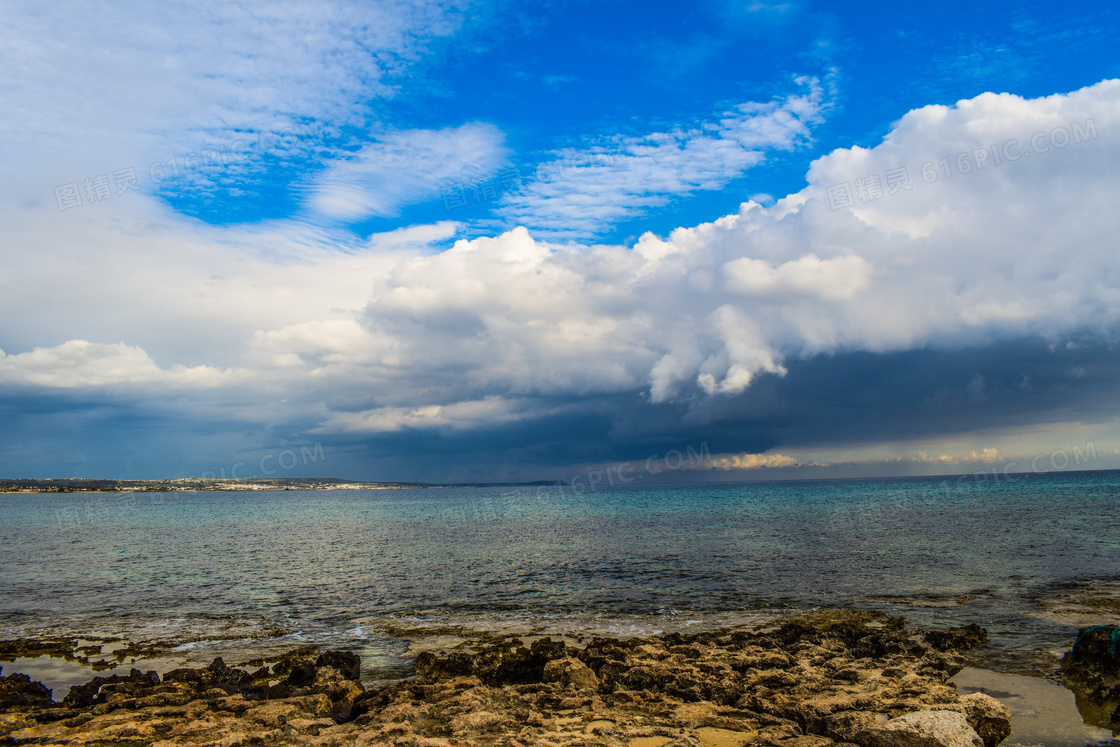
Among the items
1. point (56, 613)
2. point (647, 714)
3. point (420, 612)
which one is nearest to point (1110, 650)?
point (647, 714)

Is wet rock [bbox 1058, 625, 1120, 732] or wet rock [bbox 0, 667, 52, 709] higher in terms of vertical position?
wet rock [bbox 0, 667, 52, 709]

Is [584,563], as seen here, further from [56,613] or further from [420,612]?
[56,613]

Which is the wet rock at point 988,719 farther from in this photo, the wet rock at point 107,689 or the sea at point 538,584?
the wet rock at point 107,689

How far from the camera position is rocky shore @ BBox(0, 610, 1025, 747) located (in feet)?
37.5

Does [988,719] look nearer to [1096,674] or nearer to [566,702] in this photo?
[1096,674]

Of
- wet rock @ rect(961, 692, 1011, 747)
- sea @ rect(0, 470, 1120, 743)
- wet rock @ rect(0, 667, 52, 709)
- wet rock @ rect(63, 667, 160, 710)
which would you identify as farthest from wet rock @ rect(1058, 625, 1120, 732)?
wet rock @ rect(0, 667, 52, 709)

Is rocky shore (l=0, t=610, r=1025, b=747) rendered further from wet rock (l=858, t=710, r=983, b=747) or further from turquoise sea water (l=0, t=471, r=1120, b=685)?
turquoise sea water (l=0, t=471, r=1120, b=685)

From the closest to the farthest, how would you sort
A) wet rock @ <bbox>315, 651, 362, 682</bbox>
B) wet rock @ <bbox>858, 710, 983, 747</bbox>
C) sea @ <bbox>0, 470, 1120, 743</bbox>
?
wet rock @ <bbox>858, 710, 983, 747</bbox> → wet rock @ <bbox>315, 651, 362, 682</bbox> → sea @ <bbox>0, 470, 1120, 743</bbox>

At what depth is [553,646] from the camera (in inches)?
682

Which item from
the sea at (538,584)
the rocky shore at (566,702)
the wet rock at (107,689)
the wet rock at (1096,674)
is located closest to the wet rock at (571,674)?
the rocky shore at (566,702)

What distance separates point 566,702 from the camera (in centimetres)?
1322

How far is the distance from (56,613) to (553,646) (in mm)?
26136

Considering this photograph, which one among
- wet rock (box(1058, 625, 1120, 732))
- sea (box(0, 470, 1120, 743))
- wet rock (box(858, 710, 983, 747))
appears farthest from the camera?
sea (box(0, 470, 1120, 743))

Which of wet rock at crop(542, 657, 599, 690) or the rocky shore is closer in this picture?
the rocky shore
